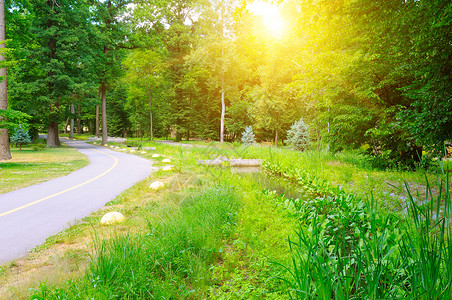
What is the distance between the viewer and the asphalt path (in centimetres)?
406

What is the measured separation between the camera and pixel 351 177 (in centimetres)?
801

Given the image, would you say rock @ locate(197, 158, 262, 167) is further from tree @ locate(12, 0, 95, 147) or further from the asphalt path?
tree @ locate(12, 0, 95, 147)

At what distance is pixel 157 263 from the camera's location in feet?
10.0

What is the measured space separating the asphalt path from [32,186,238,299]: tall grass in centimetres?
177

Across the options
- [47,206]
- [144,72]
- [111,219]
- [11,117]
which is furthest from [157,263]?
[144,72]

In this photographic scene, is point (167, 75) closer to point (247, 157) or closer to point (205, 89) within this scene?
point (205, 89)

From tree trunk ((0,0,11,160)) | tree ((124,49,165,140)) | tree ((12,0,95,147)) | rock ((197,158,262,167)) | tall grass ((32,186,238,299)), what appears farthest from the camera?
tree ((124,49,165,140))

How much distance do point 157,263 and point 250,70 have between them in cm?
2947

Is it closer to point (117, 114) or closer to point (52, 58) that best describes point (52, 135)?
point (52, 58)

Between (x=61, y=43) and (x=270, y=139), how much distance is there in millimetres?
25750

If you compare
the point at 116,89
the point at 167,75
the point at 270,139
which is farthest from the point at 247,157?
the point at 116,89

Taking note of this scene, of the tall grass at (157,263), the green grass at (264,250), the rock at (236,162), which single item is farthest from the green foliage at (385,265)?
the rock at (236,162)

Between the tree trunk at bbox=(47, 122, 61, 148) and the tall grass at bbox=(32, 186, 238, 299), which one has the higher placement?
the tree trunk at bbox=(47, 122, 61, 148)

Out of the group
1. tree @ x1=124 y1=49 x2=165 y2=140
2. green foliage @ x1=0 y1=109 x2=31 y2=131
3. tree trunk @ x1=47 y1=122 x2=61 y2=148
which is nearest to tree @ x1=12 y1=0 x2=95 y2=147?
tree trunk @ x1=47 y1=122 x2=61 y2=148
